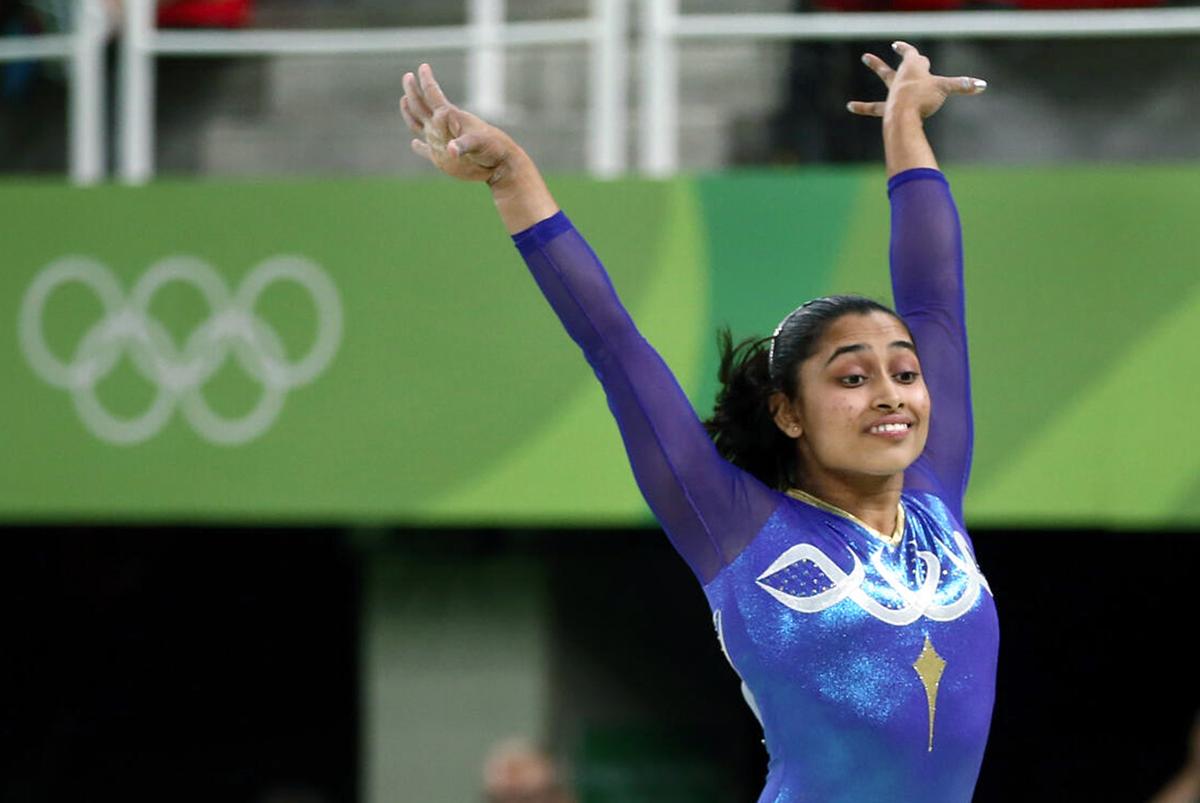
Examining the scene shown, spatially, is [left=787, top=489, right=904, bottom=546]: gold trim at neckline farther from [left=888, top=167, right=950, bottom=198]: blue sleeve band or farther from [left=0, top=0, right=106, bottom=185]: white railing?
[left=0, top=0, right=106, bottom=185]: white railing

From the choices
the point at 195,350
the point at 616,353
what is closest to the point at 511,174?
the point at 616,353

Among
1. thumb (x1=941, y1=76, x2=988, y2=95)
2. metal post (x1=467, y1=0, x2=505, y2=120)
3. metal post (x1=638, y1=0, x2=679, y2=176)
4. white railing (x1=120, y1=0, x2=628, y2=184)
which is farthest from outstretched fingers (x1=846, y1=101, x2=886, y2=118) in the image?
metal post (x1=467, y1=0, x2=505, y2=120)

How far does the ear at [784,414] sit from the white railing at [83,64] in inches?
135

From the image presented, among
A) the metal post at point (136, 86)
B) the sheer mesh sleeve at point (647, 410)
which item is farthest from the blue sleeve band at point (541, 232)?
the metal post at point (136, 86)

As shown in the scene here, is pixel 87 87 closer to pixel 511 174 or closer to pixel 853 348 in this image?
pixel 511 174

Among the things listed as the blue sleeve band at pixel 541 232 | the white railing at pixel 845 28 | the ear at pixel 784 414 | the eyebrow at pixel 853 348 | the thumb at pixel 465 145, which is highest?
the white railing at pixel 845 28

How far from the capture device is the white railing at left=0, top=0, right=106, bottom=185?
20.2ft

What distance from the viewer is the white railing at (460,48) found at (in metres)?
5.84

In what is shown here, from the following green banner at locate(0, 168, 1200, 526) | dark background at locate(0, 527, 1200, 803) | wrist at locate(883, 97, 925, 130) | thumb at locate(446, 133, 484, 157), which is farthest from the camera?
dark background at locate(0, 527, 1200, 803)

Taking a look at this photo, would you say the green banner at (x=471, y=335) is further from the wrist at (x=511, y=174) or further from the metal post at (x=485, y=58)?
the wrist at (x=511, y=174)

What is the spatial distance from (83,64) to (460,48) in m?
1.15

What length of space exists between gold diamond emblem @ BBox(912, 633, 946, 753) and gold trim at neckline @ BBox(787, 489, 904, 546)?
0.55 ft

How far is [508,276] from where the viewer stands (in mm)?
5754

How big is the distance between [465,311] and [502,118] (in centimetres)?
67
